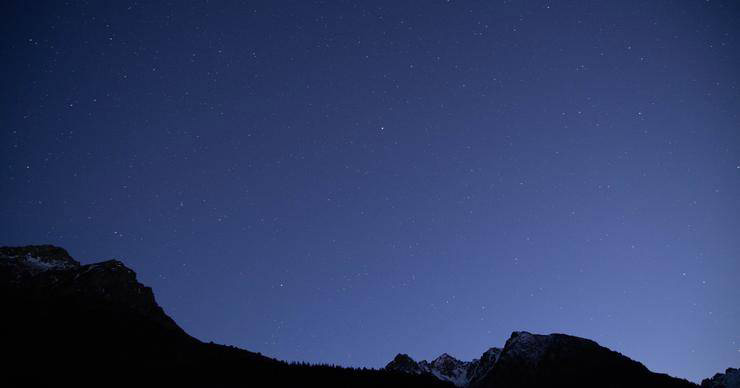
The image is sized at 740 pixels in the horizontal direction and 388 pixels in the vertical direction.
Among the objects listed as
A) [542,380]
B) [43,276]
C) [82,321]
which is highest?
[43,276]

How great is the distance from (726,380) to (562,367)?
1067 inches

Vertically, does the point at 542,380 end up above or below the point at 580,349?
below

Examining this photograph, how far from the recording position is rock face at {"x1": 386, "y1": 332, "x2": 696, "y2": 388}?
49.5 m

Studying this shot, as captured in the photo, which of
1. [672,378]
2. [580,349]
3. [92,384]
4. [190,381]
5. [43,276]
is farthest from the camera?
[43,276]

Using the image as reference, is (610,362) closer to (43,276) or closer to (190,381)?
(190,381)

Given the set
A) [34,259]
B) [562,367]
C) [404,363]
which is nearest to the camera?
[562,367]

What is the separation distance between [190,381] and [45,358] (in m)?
7.45

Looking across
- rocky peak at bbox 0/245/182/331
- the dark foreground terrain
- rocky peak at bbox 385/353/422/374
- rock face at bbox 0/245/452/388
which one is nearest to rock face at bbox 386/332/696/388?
the dark foreground terrain

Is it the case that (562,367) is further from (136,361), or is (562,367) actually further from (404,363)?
(404,363)

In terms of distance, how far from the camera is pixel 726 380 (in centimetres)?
5797

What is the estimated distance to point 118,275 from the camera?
63125mm

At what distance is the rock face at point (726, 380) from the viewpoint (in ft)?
184

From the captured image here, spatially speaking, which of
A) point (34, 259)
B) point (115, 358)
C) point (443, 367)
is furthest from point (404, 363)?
point (115, 358)

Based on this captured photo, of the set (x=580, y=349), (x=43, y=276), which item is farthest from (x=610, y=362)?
(x=43, y=276)
